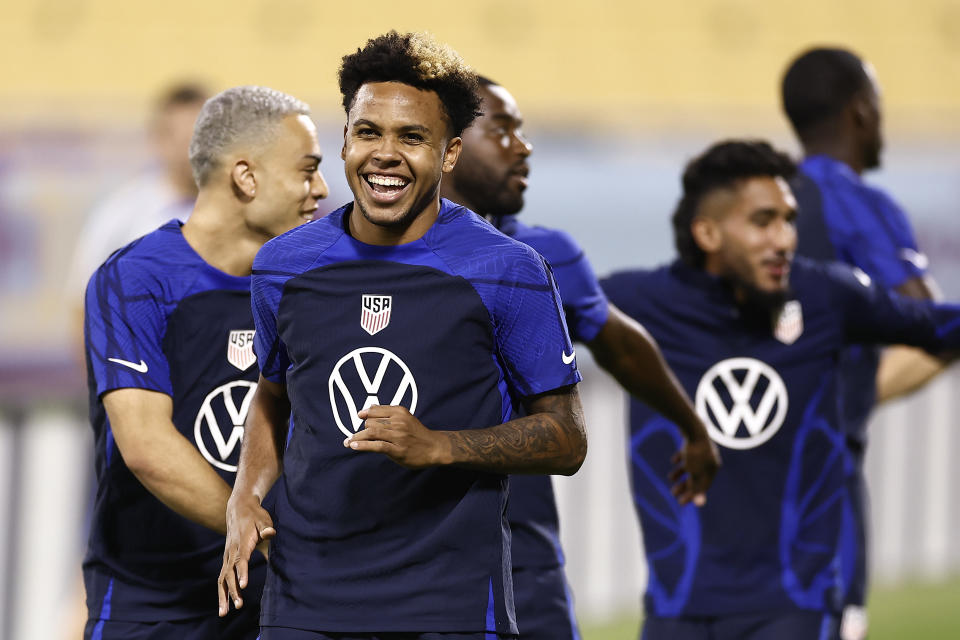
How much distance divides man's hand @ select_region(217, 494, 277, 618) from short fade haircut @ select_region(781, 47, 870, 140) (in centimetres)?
311

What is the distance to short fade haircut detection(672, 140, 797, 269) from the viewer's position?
4.14m

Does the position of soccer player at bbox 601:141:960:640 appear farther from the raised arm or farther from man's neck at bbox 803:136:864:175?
the raised arm

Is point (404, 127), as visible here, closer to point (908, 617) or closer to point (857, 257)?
point (857, 257)

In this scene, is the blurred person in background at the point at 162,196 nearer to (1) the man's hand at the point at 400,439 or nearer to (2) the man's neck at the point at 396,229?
(2) the man's neck at the point at 396,229

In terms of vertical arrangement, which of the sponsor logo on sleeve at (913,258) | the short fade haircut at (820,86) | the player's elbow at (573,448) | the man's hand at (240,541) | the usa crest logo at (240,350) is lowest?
the man's hand at (240,541)

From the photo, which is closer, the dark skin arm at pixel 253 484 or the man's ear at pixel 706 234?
the dark skin arm at pixel 253 484

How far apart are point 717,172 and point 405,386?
191 cm

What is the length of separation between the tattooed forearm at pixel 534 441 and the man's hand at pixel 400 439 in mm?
42

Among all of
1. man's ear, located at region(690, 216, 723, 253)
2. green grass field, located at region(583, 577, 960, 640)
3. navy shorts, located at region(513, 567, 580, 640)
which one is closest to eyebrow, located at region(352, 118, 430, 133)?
navy shorts, located at region(513, 567, 580, 640)

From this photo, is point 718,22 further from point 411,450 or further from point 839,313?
point 411,450

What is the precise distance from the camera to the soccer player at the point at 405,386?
2.53 m

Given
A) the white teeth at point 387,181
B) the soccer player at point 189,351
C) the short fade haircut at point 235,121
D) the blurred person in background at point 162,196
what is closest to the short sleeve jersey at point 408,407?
the white teeth at point 387,181

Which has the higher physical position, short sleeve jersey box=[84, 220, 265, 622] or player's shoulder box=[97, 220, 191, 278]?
player's shoulder box=[97, 220, 191, 278]

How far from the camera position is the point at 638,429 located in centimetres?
408
